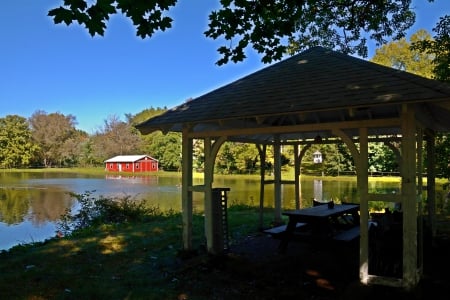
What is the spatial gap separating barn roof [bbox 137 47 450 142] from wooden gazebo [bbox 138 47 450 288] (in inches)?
0.4

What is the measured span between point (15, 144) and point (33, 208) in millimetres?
54307

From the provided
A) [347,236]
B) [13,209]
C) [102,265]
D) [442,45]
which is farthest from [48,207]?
[442,45]

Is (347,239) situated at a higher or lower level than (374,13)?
lower

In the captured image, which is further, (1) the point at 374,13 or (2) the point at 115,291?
(1) the point at 374,13

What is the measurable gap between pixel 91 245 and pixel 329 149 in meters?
33.7

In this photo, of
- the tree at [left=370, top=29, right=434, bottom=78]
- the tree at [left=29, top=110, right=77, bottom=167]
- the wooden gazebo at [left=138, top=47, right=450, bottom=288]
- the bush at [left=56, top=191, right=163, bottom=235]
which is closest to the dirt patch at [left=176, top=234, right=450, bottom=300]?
the wooden gazebo at [left=138, top=47, right=450, bottom=288]

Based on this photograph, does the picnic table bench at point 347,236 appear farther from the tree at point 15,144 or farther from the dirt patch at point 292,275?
the tree at point 15,144

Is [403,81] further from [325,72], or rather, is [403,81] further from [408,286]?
[408,286]

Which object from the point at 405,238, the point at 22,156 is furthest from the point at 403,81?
the point at 22,156

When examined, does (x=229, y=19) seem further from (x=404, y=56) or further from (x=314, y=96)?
(x=404, y=56)

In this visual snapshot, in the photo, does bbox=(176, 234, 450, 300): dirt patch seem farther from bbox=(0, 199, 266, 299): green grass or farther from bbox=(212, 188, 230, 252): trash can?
bbox=(0, 199, 266, 299): green grass

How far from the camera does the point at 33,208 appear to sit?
17.2 meters

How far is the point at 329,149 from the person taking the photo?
38688mm

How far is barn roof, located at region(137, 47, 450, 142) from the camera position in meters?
4.77
